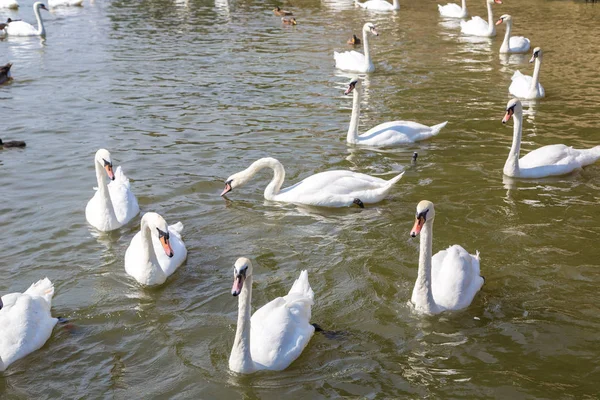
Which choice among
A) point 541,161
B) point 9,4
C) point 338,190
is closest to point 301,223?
point 338,190

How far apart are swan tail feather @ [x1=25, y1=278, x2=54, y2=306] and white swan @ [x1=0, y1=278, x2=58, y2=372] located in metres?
0.15

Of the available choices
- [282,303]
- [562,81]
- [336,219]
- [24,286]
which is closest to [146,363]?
[282,303]

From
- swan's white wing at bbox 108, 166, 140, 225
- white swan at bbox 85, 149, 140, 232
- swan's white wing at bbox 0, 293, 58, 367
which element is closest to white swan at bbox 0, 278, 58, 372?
swan's white wing at bbox 0, 293, 58, 367

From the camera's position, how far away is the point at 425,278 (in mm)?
7465

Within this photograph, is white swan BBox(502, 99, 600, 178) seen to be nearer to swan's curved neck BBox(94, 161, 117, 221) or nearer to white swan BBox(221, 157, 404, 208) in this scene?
white swan BBox(221, 157, 404, 208)

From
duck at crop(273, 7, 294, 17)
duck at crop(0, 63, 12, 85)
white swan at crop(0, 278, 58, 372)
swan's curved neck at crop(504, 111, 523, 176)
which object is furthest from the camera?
duck at crop(273, 7, 294, 17)

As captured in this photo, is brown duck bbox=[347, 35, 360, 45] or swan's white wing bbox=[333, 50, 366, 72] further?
brown duck bbox=[347, 35, 360, 45]

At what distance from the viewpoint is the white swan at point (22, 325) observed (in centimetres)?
699

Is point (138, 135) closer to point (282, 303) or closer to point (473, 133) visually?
point (473, 133)

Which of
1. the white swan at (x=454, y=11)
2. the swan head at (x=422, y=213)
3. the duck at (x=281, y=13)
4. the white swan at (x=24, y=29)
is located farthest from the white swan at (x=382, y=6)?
the swan head at (x=422, y=213)

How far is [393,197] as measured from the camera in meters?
10.9

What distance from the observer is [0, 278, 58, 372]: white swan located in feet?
22.9

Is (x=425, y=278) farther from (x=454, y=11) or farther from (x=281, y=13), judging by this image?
(x=454, y=11)

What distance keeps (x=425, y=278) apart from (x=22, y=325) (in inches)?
157
